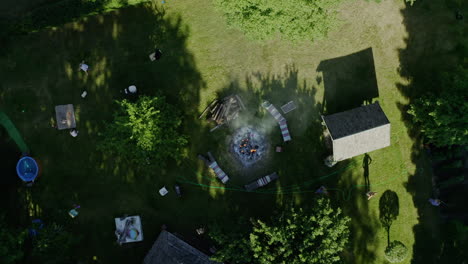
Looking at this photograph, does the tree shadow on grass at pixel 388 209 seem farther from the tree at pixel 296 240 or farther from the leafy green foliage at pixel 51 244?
the leafy green foliage at pixel 51 244

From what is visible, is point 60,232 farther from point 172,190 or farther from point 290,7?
point 290,7

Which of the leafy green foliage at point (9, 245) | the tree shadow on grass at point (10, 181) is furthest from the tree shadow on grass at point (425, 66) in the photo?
the tree shadow on grass at point (10, 181)

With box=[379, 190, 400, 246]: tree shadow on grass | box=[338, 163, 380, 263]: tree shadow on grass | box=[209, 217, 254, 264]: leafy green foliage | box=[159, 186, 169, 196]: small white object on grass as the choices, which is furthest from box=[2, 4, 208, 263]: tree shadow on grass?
box=[379, 190, 400, 246]: tree shadow on grass

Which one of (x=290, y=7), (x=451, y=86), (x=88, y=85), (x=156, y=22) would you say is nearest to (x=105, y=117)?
(x=88, y=85)

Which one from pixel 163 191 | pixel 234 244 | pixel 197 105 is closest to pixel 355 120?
pixel 197 105

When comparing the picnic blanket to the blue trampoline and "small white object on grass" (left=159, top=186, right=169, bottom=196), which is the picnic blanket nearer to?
"small white object on grass" (left=159, top=186, right=169, bottom=196)

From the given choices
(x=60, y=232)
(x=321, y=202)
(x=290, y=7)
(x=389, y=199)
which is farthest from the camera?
(x=389, y=199)

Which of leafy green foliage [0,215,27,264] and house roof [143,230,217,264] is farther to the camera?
house roof [143,230,217,264]
